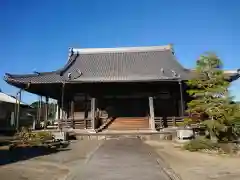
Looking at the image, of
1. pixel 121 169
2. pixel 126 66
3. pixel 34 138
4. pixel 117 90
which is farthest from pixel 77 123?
pixel 121 169

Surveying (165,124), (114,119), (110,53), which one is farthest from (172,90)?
(110,53)

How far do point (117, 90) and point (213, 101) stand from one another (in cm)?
1047

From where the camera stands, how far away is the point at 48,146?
13164mm

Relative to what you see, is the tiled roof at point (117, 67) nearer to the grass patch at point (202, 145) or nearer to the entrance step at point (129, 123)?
the entrance step at point (129, 123)

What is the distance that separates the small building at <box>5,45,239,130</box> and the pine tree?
5.61 meters

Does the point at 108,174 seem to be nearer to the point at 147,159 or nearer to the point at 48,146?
the point at 147,159

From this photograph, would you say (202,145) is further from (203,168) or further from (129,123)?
(129,123)

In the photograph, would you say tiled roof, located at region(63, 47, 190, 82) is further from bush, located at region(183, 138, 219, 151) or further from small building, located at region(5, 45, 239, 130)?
bush, located at region(183, 138, 219, 151)

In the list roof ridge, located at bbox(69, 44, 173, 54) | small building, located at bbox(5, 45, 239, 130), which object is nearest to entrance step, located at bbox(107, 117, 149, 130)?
small building, located at bbox(5, 45, 239, 130)

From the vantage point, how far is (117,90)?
859 inches

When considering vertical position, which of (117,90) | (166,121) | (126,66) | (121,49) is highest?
(121,49)

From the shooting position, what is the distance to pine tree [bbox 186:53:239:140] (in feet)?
40.0

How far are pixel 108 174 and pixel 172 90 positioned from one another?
1593cm

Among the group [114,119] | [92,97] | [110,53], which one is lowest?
[114,119]
